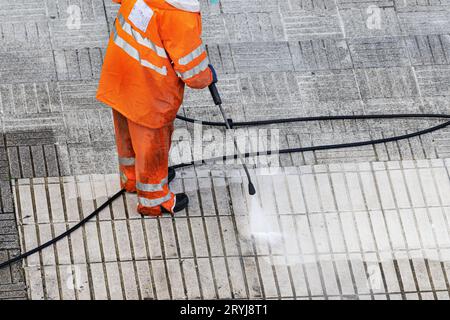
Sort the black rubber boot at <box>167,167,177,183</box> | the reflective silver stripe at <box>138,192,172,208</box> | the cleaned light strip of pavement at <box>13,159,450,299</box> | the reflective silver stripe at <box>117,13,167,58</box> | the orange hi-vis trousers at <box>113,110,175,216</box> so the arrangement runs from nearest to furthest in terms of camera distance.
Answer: the reflective silver stripe at <box>117,13,167,58</box> → the orange hi-vis trousers at <box>113,110,175,216</box> → the cleaned light strip of pavement at <box>13,159,450,299</box> → the reflective silver stripe at <box>138,192,172,208</box> → the black rubber boot at <box>167,167,177,183</box>

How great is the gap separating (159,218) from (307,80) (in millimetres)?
1929

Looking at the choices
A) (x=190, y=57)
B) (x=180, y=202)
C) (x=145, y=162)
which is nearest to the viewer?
(x=190, y=57)

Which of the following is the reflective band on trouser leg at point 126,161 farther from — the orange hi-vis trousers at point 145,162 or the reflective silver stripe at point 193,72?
the reflective silver stripe at point 193,72

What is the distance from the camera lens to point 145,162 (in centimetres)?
633

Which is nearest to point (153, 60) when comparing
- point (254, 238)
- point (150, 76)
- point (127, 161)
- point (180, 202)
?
point (150, 76)

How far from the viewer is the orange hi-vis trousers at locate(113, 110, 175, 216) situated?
244 inches

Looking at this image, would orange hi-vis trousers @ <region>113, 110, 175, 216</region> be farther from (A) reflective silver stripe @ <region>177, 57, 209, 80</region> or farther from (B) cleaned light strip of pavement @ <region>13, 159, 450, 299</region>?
(A) reflective silver stripe @ <region>177, 57, 209, 80</region>

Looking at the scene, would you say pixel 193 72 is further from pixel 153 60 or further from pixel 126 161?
pixel 126 161

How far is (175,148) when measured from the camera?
7180mm

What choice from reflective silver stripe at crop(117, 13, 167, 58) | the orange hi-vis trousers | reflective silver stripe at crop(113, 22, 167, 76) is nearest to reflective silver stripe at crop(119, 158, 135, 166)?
the orange hi-vis trousers

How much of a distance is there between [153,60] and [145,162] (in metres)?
0.87

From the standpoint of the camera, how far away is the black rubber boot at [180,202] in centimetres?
671

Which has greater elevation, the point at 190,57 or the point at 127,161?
the point at 190,57

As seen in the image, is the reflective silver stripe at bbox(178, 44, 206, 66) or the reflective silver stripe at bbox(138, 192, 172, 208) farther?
the reflective silver stripe at bbox(138, 192, 172, 208)
